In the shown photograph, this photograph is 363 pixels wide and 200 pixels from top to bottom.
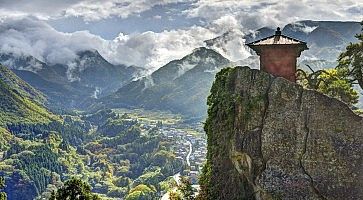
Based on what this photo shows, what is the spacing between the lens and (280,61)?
38406 millimetres

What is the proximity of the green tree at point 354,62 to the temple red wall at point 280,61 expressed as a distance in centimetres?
820

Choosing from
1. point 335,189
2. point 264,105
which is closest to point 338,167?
point 335,189

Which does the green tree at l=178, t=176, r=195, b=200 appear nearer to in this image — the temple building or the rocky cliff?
the rocky cliff

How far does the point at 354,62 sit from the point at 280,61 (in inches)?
362

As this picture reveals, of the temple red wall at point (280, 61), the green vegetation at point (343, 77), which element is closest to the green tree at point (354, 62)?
the green vegetation at point (343, 77)

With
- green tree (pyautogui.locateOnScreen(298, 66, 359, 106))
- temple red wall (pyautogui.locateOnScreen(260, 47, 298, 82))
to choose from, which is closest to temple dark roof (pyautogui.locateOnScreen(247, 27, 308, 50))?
temple red wall (pyautogui.locateOnScreen(260, 47, 298, 82))

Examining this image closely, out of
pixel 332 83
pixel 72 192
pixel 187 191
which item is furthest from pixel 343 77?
pixel 72 192

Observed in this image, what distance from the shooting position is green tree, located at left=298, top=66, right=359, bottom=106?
1715 inches

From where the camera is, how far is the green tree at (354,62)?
43612 millimetres

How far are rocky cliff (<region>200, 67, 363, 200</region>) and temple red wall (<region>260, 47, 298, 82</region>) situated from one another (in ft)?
5.75

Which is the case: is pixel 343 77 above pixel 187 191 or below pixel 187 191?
above

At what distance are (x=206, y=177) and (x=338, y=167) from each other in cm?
1178

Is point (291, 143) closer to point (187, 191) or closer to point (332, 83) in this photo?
point (332, 83)

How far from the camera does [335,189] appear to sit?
112 feet
